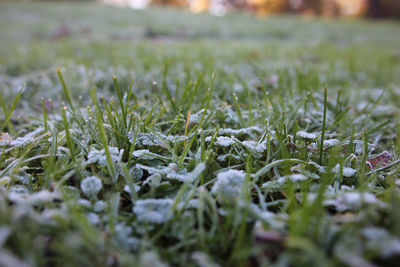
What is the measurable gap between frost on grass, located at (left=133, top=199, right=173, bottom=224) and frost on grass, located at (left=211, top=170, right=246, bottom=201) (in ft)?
0.52

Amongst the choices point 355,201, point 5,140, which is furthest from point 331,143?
point 5,140

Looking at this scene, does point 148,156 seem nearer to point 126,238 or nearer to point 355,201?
point 126,238

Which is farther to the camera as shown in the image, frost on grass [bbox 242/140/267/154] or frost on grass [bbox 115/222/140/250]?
frost on grass [bbox 242/140/267/154]

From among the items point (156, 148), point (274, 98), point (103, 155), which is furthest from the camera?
point (274, 98)

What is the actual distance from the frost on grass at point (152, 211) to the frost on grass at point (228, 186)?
0.52ft

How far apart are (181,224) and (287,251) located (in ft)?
0.99

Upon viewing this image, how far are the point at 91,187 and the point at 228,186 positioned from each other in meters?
0.45

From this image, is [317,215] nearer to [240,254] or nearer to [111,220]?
[240,254]

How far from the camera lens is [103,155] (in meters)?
0.93

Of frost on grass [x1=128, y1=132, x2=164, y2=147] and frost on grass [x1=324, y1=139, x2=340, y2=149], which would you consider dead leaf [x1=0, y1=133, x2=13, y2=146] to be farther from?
frost on grass [x1=324, y1=139, x2=340, y2=149]

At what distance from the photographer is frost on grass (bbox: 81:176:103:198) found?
0.82 meters

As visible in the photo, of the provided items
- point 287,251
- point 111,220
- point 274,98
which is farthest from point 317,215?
point 274,98

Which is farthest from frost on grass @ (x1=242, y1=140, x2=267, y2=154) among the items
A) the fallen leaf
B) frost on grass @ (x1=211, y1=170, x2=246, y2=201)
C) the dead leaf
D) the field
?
the dead leaf

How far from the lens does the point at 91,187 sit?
0.82m
